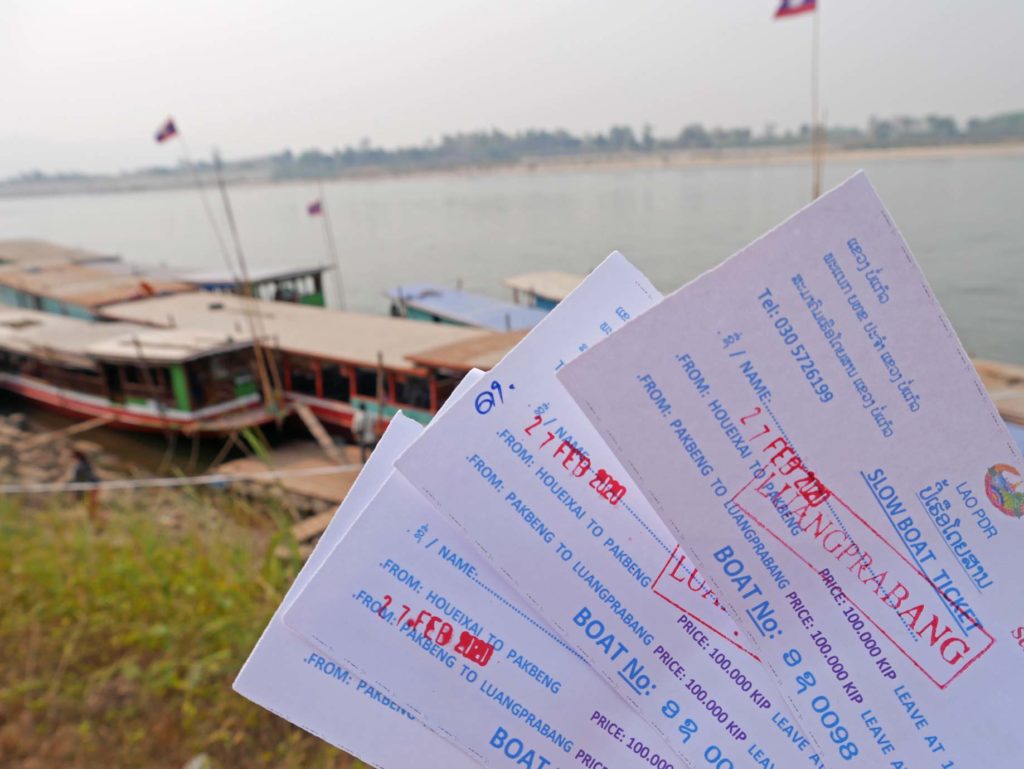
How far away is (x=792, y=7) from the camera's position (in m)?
6.31

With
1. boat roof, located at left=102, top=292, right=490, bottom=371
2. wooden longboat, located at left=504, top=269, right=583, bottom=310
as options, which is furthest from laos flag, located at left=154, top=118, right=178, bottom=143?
wooden longboat, located at left=504, top=269, right=583, bottom=310

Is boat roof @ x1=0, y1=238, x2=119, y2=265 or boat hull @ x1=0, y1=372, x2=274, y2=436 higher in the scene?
boat roof @ x1=0, y1=238, x2=119, y2=265

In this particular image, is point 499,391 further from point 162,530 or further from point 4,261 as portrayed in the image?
point 4,261

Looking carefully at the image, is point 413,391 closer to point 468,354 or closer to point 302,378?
point 468,354

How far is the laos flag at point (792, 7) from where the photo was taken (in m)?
6.29

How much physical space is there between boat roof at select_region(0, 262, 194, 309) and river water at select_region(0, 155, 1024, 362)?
5.75 metres

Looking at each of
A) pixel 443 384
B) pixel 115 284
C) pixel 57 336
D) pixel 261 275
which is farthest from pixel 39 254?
pixel 443 384

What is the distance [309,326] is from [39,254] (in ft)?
47.4

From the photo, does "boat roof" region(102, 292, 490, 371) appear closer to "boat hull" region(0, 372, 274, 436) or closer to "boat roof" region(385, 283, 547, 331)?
"boat hull" region(0, 372, 274, 436)

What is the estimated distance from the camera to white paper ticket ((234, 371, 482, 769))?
670 mm

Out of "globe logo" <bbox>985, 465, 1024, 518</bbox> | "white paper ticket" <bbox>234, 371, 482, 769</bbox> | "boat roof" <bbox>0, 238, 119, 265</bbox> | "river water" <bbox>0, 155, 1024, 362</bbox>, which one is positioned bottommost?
"river water" <bbox>0, 155, 1024, 362</bbox>

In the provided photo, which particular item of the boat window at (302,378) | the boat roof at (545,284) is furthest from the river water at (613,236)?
the boat window at (302,378)

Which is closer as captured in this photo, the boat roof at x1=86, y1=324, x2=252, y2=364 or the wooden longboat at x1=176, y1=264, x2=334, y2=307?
the boat roof at x1=86, y1=324, x2=252, y2=364

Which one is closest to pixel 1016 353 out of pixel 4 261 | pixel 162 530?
pixel 162 530
